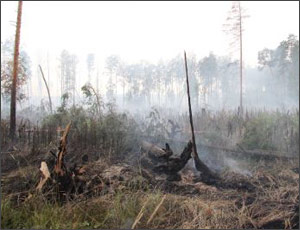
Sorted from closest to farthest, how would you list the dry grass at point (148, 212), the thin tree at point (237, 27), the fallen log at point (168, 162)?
the dry grass at point (148, 212) → the fallen log at point (168, 162) → the thin tree at point (237, 27)

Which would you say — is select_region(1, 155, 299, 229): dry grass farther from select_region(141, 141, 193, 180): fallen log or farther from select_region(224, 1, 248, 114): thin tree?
select_region(224, 1, 248, 114): thin tree

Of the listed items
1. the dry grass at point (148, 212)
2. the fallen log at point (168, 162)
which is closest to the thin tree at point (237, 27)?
the fallen log at point (168, 162)

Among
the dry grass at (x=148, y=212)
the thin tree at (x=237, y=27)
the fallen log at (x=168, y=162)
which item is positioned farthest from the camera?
the thin tree at (x=237, y=27)

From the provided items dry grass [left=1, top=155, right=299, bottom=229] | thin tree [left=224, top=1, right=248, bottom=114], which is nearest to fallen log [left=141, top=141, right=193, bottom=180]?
dry grass [left=1, top=155, right=299, bottom=229]

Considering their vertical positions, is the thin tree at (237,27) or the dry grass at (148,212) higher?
the thin tree at (237,27)

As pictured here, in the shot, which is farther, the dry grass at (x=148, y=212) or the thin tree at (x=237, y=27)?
the thin tree at (x=237, y=27)

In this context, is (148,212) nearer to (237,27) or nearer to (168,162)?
(168,162)

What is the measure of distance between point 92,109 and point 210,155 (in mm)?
3024

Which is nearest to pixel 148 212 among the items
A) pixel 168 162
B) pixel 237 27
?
pixel 168 162

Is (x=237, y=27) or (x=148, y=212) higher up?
(x=237, y=27)

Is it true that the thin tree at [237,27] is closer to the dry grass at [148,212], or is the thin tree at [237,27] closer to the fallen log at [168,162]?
the fallen log at [168,162]

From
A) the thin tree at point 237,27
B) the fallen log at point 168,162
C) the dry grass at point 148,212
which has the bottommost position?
the dry grass at point 148,212

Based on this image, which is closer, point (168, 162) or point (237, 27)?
point (168, 162)

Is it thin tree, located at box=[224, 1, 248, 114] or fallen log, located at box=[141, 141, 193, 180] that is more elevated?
thin tree, located at box=[224, 1, 248, 114]
